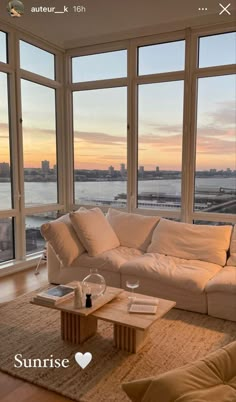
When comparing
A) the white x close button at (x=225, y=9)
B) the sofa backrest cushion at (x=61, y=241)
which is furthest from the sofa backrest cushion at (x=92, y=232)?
the white x close button at (x=225, y=9)

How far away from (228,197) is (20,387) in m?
3.17

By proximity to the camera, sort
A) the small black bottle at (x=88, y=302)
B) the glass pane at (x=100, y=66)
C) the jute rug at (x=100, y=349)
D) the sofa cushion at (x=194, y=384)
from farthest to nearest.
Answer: the glass pane at (x=100, y=66) → the small black bottle at (x=88, y=302) → the jute rug at (x=100, y=349) → the sofa cushion at (x=194, y=384)

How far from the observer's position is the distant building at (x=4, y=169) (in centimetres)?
425

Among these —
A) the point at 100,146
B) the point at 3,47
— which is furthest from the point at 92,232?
the point at 3,47

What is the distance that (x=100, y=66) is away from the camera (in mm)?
4883

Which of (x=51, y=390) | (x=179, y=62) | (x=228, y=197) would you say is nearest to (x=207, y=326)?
(x=51, y=390)

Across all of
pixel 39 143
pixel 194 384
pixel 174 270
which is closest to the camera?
pixel 194 384

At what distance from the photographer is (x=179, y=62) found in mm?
4344

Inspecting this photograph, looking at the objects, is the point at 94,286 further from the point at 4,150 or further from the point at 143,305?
the point at 4,150

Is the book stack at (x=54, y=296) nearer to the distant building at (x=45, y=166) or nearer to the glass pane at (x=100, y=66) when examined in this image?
the distant building at (x=45, y=166)

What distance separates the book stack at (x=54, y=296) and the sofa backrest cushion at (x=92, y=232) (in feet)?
3.38

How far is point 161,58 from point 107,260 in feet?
9.25

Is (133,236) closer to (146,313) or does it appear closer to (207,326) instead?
(207,326)

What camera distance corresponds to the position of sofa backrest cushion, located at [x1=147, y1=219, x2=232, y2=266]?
3.49m
